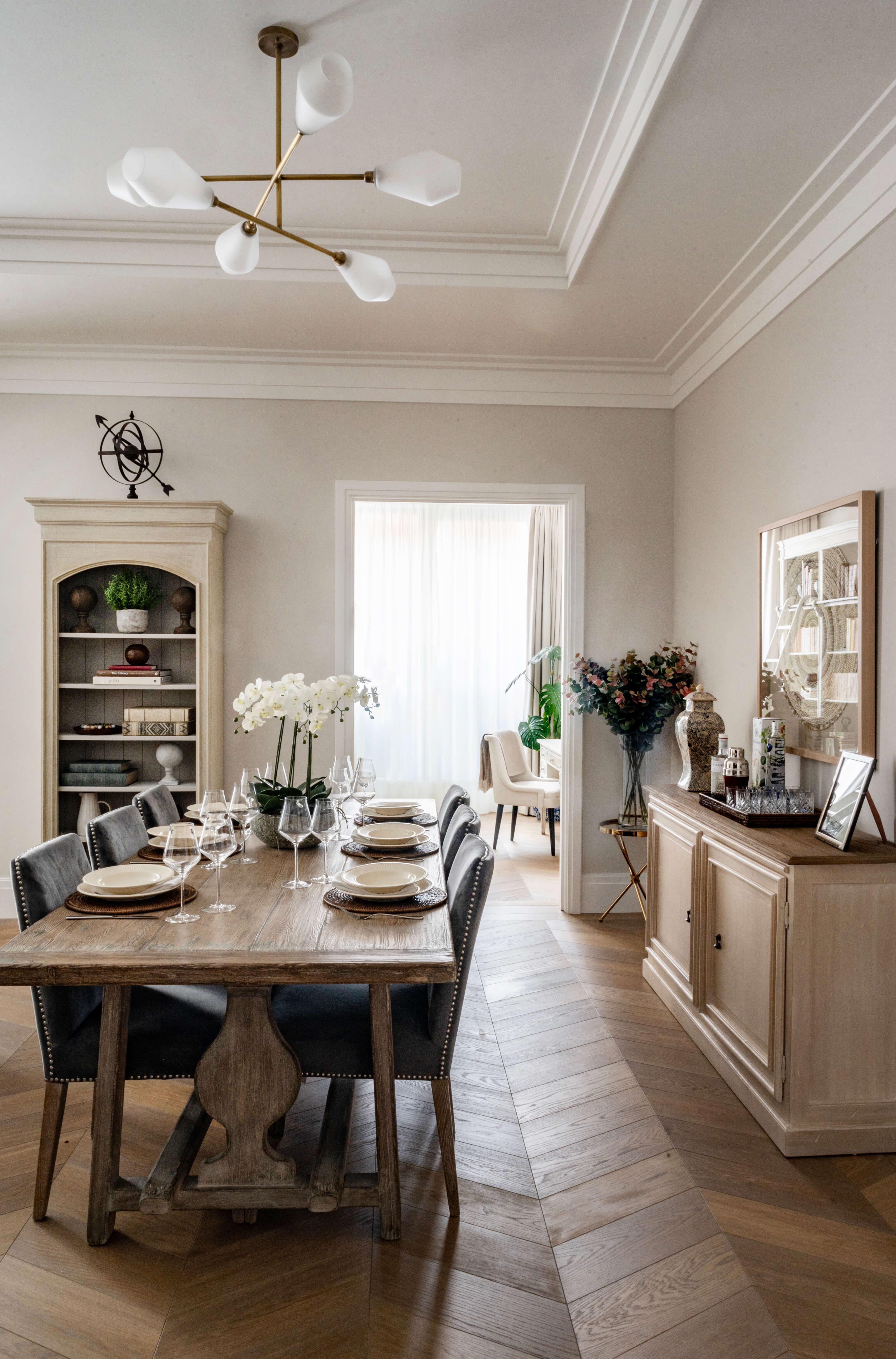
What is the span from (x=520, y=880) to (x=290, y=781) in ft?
9.05

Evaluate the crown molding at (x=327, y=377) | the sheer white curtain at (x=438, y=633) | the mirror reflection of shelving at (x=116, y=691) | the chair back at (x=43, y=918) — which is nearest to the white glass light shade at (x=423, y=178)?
the chair back at (x=43, y=918)

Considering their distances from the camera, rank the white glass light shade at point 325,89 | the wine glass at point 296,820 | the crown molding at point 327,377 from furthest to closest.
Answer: the crown molding at point 327,377 → the wine glass at point 296,820 → the white glass light shade at point 325,89

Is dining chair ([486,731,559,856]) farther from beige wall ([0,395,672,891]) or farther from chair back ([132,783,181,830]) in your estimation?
chair back ([132,783,181,830])

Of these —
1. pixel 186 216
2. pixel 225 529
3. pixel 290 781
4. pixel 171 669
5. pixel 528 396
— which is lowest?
pixel 290 781

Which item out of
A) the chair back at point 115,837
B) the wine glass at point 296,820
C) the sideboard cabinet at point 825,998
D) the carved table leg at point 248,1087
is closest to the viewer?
the carved table leg at point 248,1087

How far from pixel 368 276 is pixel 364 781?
158 cm

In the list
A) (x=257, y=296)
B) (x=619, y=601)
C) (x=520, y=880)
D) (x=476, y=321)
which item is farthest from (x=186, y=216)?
(x=520, y=880)

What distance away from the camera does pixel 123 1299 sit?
1.73 meters

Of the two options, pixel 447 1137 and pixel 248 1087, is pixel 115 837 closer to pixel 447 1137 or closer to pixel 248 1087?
pixel 248 1087

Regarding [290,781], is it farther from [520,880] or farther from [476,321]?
[520,880]

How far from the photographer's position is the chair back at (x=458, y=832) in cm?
250

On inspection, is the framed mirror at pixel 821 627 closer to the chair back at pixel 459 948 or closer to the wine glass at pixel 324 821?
the chair back at pixel 459 948

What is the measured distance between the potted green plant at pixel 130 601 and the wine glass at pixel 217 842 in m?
2.24

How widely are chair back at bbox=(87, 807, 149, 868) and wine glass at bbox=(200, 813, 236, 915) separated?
1.40 ft
